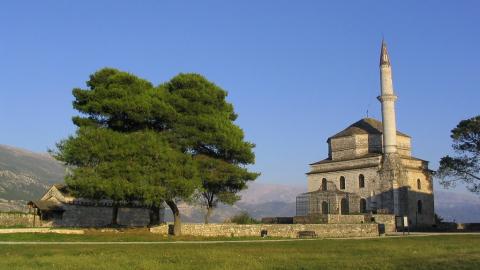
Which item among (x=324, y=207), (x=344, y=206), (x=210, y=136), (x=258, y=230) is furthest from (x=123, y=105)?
(x=344, y=206)

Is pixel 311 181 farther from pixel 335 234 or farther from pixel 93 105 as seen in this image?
pixel 93 105

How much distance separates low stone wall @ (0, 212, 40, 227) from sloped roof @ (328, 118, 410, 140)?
34554 mm

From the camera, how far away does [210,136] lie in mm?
40375

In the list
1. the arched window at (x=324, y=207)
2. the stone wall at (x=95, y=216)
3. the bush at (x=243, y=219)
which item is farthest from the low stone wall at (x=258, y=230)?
the arched window at (x=324, y=207)

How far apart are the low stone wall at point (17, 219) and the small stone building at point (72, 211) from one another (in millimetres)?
645

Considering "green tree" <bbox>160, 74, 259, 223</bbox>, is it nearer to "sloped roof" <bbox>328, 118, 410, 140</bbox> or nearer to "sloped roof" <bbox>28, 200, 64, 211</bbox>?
"sloped roof" <bbox>28, 200, 64, 211</bbox>

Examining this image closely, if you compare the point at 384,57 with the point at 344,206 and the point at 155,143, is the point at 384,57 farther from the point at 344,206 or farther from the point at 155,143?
the point at 155,143

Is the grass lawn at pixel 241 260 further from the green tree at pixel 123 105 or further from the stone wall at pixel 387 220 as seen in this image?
the stone wall at pixel 387 220

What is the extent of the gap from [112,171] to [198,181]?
5.69 meters

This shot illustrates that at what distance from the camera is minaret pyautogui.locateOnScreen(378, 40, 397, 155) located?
58906 mm

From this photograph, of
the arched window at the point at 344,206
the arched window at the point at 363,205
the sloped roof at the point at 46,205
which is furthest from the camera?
the arched window at the point at 363,205

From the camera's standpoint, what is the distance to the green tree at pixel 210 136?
133ft

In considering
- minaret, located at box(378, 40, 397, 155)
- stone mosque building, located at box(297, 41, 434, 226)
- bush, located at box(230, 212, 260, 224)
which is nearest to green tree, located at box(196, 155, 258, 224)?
bush, located at box(230, 212, 260, 224)

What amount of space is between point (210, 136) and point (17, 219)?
20.1 meters
